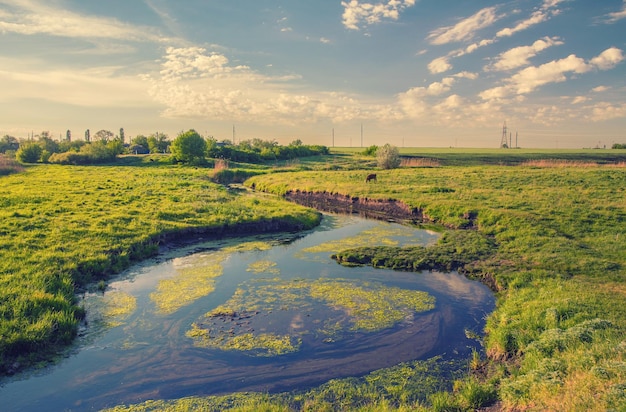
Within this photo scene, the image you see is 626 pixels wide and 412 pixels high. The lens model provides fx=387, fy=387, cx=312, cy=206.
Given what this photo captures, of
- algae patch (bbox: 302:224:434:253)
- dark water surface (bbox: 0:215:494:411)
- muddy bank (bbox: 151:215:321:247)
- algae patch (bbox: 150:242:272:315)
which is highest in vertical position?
muddy bank (bbox: 151:215:321:247)

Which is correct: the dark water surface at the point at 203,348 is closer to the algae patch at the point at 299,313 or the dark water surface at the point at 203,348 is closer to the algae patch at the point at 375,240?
the algae patch at the point at 299,313

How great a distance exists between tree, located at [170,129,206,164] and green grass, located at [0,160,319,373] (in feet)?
124

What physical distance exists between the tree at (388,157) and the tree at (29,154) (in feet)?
238

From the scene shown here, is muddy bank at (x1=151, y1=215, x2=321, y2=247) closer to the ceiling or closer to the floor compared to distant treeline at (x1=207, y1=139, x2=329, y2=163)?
closer to the floor

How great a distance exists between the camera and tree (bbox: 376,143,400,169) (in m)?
65.3

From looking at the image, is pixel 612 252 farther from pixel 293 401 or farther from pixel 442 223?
pixel 293 401

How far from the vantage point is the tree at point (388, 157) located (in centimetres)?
6531

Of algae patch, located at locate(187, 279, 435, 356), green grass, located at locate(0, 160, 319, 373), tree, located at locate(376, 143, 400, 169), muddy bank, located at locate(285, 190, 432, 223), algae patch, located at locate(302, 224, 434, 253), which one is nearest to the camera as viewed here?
green grass, located at locate(0, 160, 319, 373)

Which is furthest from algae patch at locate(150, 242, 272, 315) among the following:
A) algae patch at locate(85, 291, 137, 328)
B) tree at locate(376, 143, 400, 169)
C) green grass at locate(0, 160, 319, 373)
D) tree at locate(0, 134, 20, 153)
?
tree at locate(0, 134, 20, 153)

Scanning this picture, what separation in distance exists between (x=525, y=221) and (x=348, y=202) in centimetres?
1839

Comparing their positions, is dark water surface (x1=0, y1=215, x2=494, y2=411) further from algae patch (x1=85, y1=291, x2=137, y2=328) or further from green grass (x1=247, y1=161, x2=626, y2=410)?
green grass (x1=247, y1=161, x2=626, y2=410)

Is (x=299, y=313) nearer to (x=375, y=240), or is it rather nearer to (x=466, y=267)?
(x=466, y=267)

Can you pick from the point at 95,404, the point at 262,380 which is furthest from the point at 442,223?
the point at 95,404

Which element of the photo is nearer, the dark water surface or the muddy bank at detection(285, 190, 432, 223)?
the dark water surface
